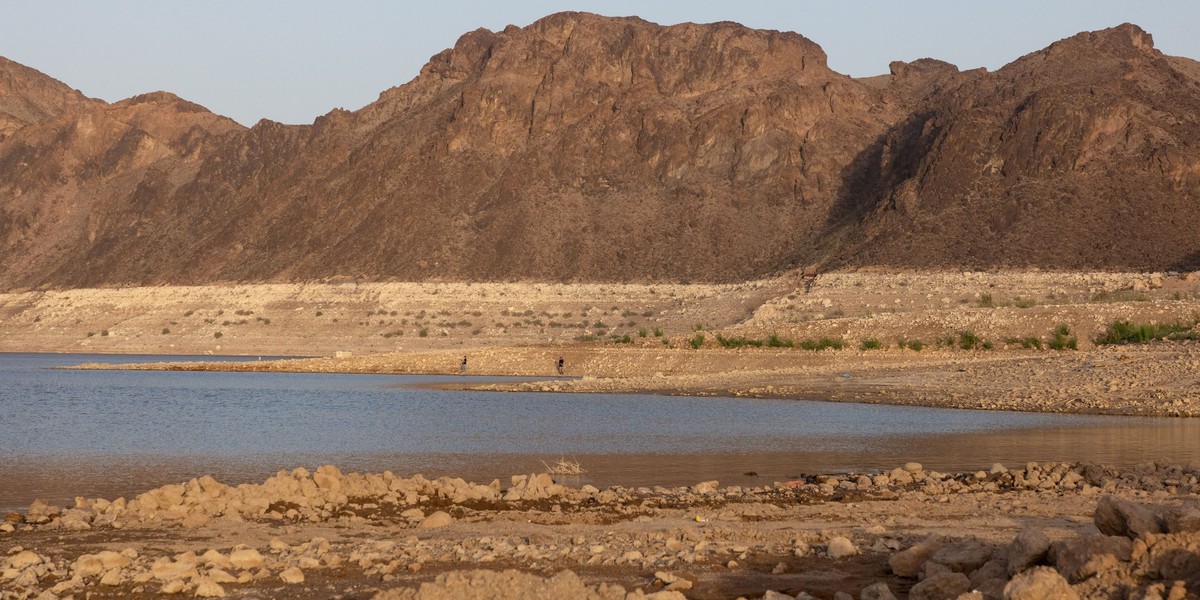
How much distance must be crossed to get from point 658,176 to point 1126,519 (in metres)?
68.4

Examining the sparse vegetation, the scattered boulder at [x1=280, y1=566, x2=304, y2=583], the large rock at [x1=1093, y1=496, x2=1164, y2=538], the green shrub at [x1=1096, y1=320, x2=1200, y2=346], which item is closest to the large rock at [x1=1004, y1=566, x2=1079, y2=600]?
the large rock at [x1=1093, y1=496, x2=1164, y2=538]

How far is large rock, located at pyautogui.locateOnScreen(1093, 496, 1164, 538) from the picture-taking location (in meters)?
7.21

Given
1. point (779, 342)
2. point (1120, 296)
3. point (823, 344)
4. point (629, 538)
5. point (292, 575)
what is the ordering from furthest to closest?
point (1120, 296)
point (779, 342)
point (823, 344)
point (629, 538)
point (292, 575)

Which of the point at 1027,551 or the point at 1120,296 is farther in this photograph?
the point at 1120,296

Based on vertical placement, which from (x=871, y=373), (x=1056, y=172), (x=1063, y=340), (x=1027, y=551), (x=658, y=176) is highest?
(x=658, y=176)

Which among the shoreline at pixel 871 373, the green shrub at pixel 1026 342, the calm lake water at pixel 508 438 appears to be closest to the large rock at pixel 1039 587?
the calm lake water at pixel 508 438

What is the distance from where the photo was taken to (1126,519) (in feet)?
24.1

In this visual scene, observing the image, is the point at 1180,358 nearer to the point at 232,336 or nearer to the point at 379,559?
the point at 379,559

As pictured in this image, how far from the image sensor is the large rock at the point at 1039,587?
6.62 m

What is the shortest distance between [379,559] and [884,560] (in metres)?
3.43

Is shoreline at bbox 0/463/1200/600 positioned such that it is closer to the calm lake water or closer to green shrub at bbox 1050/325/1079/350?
the calm lake water

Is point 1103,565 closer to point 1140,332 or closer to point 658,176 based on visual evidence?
point 1140,332

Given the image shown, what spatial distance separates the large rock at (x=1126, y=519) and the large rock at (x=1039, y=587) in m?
0.73

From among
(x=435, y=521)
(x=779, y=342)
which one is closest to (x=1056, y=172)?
(x=779, y=342)
